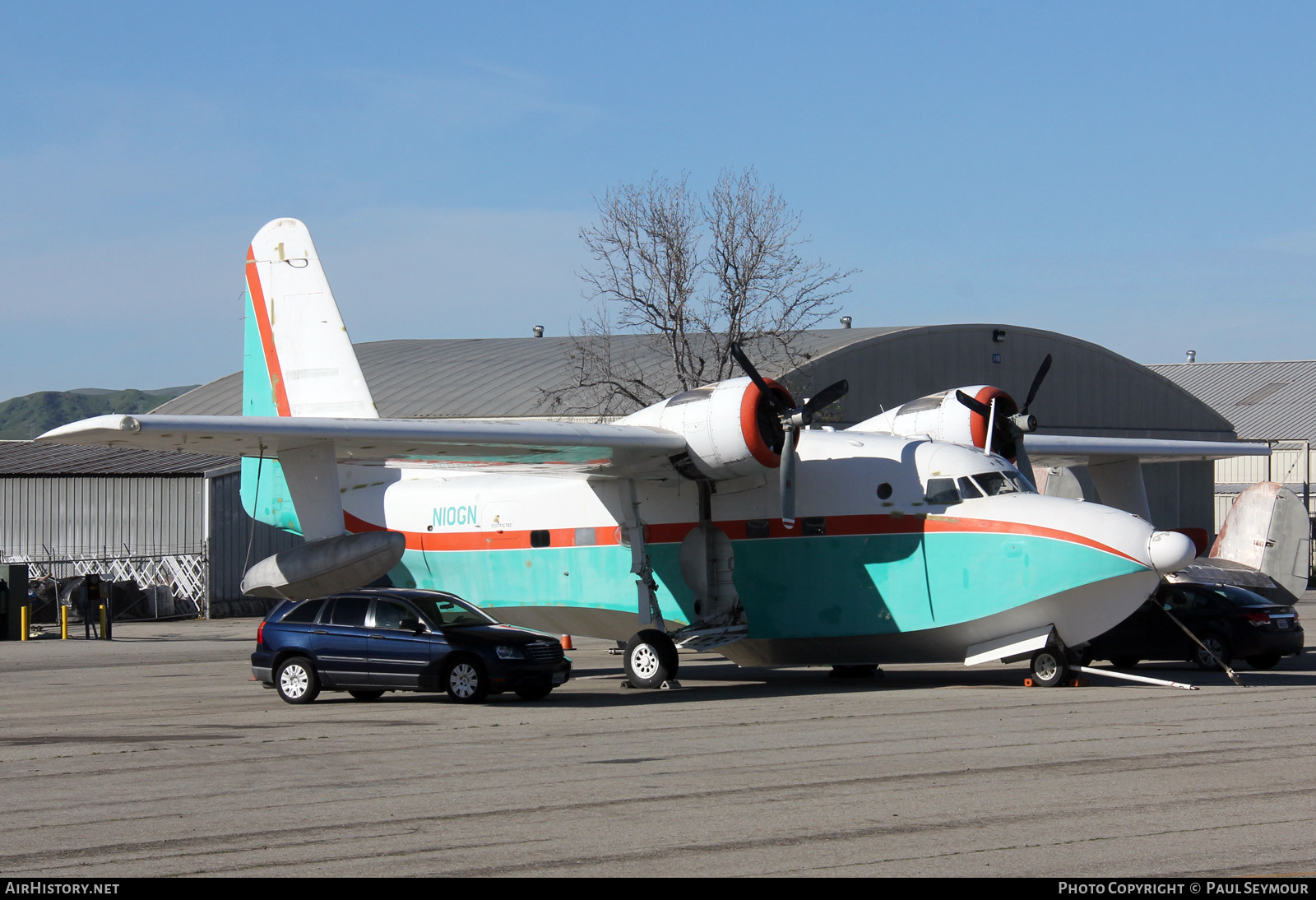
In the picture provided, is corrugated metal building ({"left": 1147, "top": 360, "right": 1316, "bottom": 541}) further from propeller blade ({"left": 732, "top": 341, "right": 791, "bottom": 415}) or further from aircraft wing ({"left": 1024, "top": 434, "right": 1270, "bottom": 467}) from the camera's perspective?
propeller blade ({"left": 732, "top": 341, "right": 791, "bottom": 415})

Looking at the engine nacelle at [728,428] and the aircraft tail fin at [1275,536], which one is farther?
the aircraft tail fin at [1275,536]

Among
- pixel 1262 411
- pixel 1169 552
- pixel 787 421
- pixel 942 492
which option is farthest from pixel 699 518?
pixel 1262 411

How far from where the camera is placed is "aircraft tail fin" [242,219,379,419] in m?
22.6

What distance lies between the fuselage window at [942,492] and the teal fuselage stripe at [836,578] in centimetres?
51

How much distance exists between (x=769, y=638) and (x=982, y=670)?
4519mm

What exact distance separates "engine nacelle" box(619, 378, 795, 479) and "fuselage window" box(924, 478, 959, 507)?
2.19 metres

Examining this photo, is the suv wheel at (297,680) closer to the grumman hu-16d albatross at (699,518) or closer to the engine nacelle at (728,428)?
the grumman hu-16d albatross at (699,518)

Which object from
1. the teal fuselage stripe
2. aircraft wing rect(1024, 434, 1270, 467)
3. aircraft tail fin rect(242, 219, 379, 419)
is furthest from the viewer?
aircraft wing rect(1024, 434, 1270, 467)

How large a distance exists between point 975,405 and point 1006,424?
0.74 meters

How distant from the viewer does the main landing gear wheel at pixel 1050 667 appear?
18516 millimetres

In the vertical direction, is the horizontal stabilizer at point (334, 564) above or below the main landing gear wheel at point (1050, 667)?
above

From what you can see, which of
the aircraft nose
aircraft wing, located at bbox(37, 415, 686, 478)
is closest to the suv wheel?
aircraft wing, located at bbox(37, 415, 686, 478)

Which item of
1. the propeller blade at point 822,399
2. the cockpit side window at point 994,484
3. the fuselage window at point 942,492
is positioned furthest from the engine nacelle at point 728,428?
the cockpit side window at point 994,484

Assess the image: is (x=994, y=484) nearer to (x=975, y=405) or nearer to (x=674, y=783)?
(x=975, y=405)
